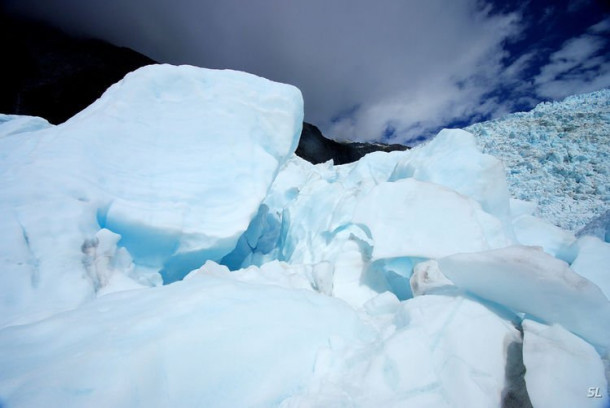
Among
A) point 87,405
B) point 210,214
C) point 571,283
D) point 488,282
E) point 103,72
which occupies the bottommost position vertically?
point 103,72

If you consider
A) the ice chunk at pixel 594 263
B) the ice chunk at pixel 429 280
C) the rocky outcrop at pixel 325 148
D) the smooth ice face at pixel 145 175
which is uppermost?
the ice chunk at pixel 594 263

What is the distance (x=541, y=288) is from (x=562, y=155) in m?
5.57

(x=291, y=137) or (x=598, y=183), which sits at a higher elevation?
(x=598, y=183)

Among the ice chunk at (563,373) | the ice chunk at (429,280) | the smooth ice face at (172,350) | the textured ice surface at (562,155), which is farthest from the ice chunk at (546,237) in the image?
the smooth ice face at (172,350)

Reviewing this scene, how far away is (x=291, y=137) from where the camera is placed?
3336mm

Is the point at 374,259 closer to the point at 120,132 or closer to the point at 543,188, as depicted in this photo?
the point at 120,132

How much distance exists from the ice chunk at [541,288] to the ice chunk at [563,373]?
0.31ft

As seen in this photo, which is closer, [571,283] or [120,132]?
[571,283]

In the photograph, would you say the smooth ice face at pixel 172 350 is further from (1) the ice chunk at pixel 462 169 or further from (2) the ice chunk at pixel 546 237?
(2) the ice chunk at pixel 546 237

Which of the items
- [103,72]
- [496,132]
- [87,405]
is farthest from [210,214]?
[103,72]

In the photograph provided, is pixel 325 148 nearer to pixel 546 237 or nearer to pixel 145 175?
pixel 546 237

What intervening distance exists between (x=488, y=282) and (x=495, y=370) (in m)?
0.42

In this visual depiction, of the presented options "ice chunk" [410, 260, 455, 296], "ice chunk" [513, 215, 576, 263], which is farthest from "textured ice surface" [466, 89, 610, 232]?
"ice chunk" [410, 260, 455, 296]

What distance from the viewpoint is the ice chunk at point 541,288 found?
3.97 ft
